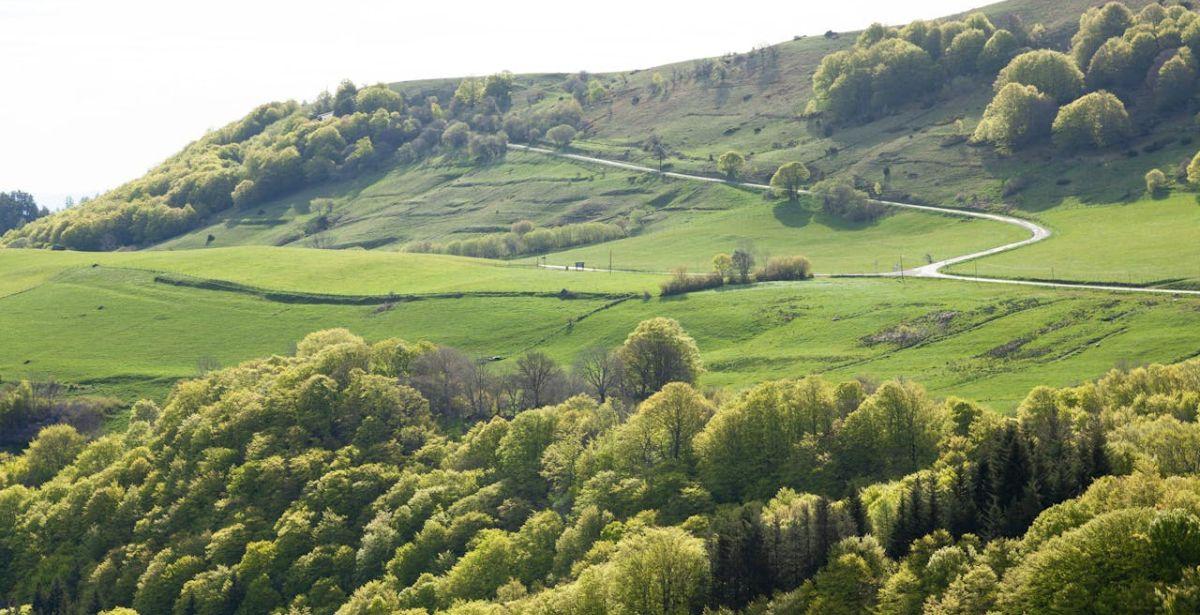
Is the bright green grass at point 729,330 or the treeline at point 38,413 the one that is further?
the treeline at point 38,413

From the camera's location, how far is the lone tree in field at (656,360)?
126 metres

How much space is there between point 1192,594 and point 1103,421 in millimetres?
31890

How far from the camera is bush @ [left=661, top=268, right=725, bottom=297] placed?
167m

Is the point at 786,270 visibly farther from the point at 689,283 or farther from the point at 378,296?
the point at 378,296

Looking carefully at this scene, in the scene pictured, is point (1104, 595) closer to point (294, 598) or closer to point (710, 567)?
point (710, 567)

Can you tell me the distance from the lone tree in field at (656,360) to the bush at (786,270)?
4950 cm

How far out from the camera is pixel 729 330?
150m

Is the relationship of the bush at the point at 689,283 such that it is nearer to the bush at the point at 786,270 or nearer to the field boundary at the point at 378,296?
the field boundary at the point at 378,296

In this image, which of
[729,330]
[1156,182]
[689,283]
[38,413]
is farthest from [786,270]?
[38,413]

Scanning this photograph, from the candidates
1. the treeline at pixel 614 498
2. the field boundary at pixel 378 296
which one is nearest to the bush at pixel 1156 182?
the field boundary at pixel 378 296

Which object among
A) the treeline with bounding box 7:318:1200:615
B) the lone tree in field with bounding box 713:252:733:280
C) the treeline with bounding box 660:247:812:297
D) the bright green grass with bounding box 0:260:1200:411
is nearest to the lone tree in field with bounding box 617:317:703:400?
the treeline with bounding box 7:318:1200:615

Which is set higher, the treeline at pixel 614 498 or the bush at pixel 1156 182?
the bush at pixel 1156 182

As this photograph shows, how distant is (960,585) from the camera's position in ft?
201

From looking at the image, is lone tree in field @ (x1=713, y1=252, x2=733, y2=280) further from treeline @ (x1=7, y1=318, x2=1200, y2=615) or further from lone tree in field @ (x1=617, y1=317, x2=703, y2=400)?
treeline @ (x1=7, y1=318, x2=1200, y2=615)
